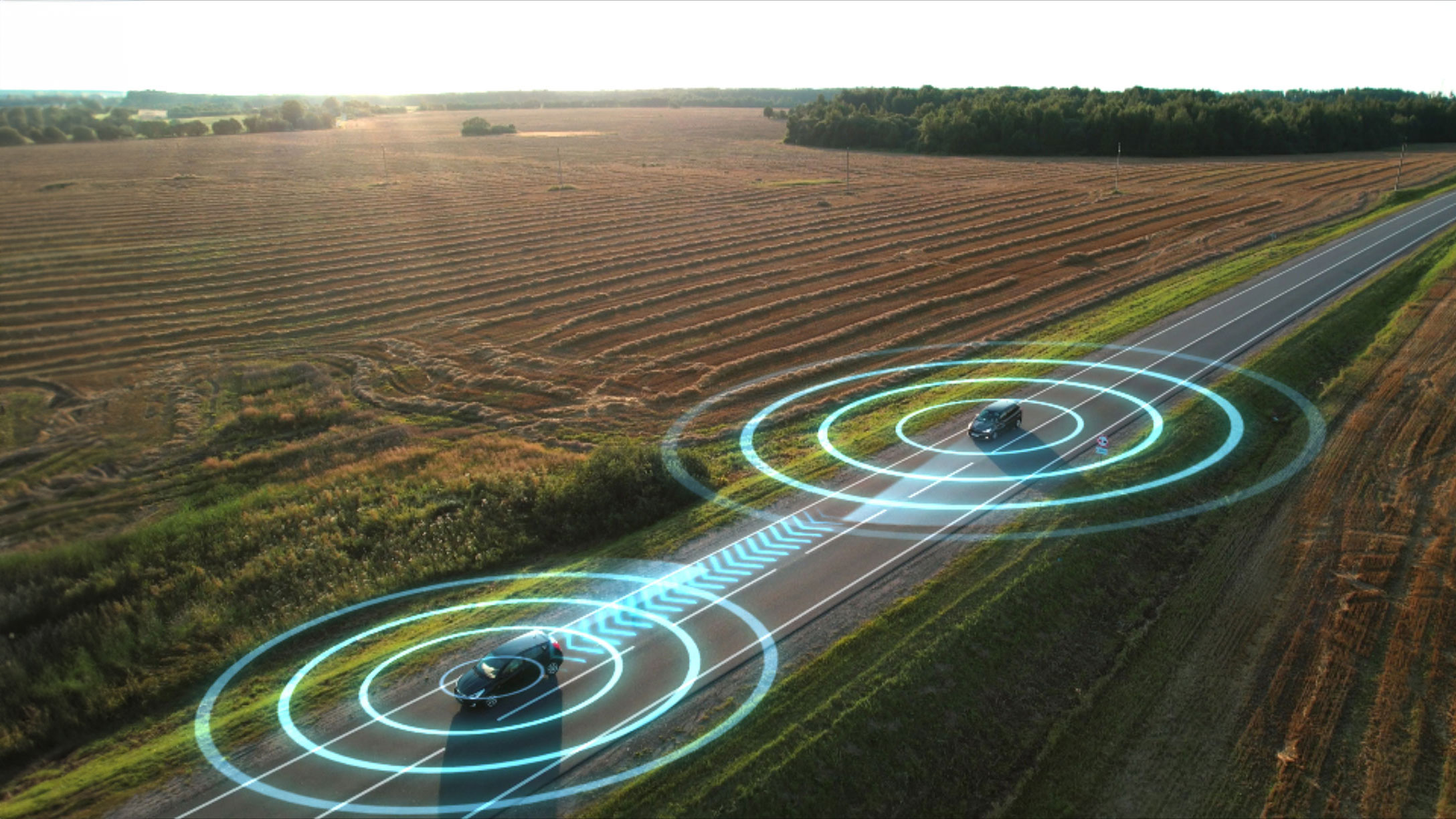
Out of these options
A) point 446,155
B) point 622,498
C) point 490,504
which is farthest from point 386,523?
point 446,155

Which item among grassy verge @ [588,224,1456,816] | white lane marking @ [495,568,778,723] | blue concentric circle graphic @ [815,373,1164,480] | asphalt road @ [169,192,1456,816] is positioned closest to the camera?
grassy verge @ [588,224,1456,816]

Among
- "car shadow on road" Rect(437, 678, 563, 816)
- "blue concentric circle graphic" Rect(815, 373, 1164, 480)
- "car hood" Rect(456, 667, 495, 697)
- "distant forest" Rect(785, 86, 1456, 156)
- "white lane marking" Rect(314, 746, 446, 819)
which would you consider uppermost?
"distant forest" Rect(785, 86, 1456, 156)

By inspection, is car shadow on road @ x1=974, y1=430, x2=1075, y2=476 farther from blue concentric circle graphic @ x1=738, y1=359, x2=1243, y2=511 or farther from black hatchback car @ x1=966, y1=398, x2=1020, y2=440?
blue concentric circle graphic @ x1=738, y1=359, x2=1243, y2=511

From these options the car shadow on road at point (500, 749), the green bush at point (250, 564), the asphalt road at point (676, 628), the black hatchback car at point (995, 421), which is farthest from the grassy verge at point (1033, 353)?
the car shadow on road at point (500, 749)

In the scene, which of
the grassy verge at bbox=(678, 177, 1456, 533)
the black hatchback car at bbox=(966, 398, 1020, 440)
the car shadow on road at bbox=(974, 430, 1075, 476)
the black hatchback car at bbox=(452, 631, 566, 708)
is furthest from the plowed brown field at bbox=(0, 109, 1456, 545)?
the black hatchback car at bbox=(452, 631, 566, 708)

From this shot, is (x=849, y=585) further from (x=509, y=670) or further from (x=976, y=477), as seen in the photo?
(x=509, y=670)

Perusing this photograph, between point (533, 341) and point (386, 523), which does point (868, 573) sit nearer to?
point (386, 523)

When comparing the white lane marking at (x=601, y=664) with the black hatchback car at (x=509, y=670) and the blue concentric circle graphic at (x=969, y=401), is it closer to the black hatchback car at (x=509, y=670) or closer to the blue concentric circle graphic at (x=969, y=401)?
the black hatchback car at (x=509, y=670)

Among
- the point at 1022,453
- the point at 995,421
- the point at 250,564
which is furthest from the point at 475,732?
the point at 995,421
